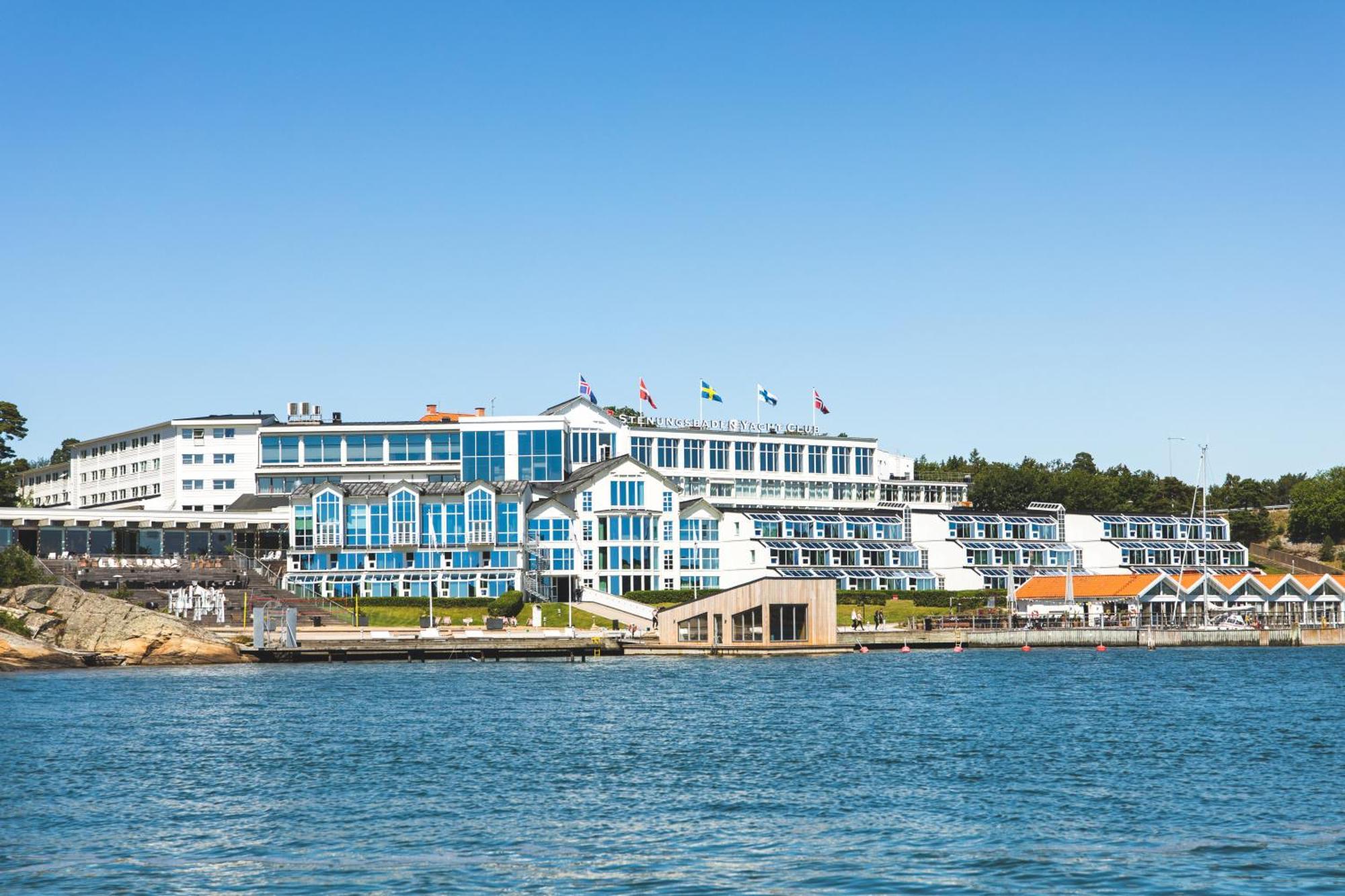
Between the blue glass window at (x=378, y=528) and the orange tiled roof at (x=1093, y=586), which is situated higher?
the blue glass window at (x=378, y=528)

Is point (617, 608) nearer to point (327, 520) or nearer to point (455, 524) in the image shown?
point (455, 524)

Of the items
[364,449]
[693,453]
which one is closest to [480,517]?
[364,449]

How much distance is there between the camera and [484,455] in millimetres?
142750

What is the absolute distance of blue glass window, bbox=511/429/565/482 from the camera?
142m

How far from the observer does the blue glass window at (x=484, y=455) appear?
5605 inches

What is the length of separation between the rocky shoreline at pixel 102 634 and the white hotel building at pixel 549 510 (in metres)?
23.6

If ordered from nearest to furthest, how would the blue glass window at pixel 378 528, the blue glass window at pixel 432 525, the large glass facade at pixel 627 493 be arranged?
the blue glass window at pixel 432 525
the blue glass window at pixel 378 528
the large glass facade at pixel 627 493

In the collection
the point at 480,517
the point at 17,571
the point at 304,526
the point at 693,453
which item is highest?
the point at 693,453

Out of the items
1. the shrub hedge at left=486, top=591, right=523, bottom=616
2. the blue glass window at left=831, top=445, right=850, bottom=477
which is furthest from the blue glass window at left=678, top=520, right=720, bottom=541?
the blue glass window at left=831, top=445, right=850, bottom=477

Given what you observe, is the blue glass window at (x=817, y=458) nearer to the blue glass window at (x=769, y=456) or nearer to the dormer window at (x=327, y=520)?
the blue glass window at (x=769, y=456)

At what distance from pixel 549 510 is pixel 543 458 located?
9.69 metres

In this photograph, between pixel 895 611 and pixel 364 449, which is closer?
pixel 895 611

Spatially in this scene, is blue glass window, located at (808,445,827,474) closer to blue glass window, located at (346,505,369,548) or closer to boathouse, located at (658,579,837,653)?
blue glass window, located at (346,505,369,548)

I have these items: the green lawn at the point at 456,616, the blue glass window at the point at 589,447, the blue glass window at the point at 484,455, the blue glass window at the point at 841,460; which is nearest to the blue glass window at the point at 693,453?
the blue glass window at the point at 589,447
